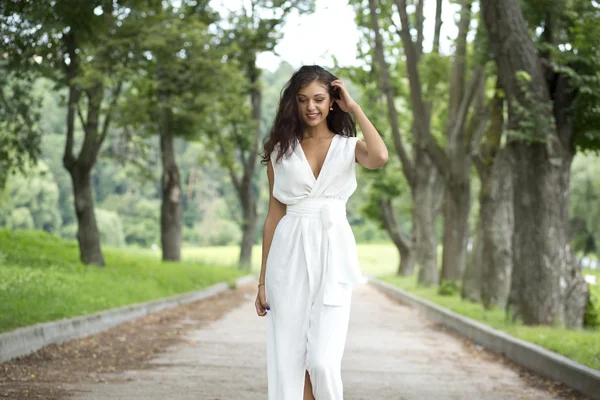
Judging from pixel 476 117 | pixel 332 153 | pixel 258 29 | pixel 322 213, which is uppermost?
pixel 258 29

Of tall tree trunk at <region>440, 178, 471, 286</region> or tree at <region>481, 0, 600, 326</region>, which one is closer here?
tree at <region>481, 0, 600, 326</region>

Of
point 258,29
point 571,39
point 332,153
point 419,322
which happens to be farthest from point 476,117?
point 332,153

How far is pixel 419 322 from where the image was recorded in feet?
57.3

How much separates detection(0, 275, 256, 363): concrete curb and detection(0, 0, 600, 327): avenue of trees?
3.49m

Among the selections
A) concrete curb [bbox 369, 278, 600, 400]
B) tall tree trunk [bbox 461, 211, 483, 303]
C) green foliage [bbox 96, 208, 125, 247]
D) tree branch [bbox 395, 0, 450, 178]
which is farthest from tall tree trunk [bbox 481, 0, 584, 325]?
green foliage [bbox 96, 208, 125, 247]

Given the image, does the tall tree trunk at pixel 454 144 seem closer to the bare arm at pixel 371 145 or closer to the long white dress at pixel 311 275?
the bare arm at pixel 371 145

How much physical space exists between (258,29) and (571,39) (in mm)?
21826

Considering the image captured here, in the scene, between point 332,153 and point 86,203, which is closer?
point 332,153

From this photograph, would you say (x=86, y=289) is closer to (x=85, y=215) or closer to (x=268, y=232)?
(x=85, y=215)

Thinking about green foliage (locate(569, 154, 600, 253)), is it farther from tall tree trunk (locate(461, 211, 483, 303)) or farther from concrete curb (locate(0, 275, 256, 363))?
concrete curb (locate(0, 275, 256, 363))

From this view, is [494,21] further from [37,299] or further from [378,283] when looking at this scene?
[378,283]

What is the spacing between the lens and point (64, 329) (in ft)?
34.7

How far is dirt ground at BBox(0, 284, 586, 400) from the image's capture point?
7.70m

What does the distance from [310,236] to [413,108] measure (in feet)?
54.4
